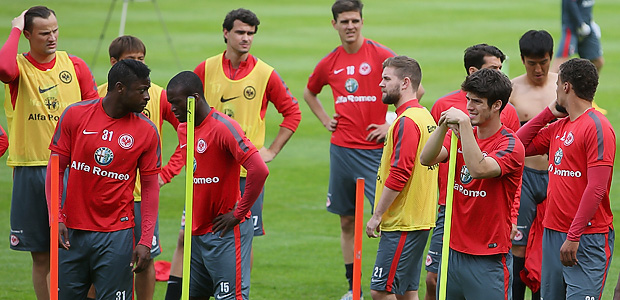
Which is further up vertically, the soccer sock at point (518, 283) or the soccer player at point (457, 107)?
the soccer player at point (457, 107)

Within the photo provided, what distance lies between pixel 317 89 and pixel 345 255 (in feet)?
5.88

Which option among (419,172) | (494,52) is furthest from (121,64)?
(494,52)

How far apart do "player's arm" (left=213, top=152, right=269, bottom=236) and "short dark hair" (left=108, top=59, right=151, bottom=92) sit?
A: 90cm

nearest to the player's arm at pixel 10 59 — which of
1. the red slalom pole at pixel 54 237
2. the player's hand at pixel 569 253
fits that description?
the red slalom pole at pixel 54 237

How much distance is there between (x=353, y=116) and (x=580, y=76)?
318cm

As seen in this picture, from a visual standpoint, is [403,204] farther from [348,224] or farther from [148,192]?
[348,224]

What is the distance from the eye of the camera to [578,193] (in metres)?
5.98

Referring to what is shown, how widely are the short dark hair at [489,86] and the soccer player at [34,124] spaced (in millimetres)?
3382

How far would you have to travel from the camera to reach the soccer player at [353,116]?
8.70 metres

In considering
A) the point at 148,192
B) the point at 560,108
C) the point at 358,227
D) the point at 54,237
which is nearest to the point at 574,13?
the point at 560,108

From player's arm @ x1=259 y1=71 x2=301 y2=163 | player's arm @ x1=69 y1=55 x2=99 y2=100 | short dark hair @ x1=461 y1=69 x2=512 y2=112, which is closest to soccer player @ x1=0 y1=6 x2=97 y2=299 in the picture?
player's arm @ x1=69 y1=55 x2=99 y2=100

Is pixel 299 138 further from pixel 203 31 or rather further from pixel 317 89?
pixel 203 31

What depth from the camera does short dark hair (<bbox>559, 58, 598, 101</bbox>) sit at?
5.89 m

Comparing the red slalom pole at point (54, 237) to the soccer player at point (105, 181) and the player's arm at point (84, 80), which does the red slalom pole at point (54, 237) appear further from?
the player's arm at point (84, 80)
